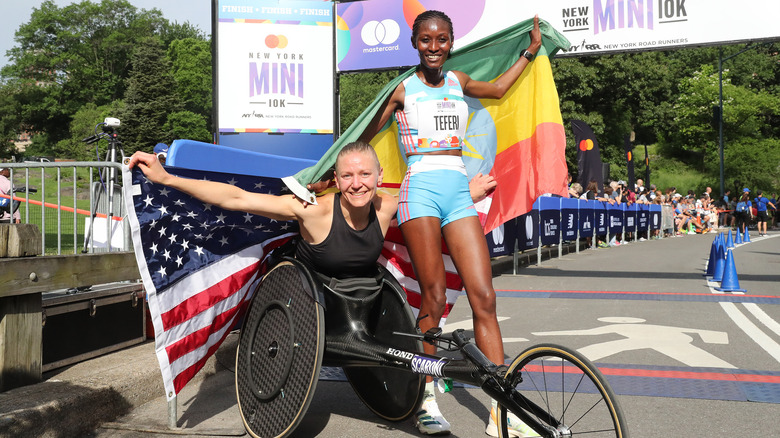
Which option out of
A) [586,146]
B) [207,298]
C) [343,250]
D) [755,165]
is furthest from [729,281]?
[755,165]

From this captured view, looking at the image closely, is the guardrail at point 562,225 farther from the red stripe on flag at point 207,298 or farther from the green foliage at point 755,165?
the green foliage at point 755,165

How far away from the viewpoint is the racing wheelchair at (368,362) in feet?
9.54

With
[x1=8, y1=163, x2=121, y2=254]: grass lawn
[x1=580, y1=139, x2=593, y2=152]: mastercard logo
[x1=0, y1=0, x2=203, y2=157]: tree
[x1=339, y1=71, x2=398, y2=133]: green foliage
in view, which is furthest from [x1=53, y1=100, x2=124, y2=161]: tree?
[x1=8, y1=163, x2=121, y2=254]: grass lawn

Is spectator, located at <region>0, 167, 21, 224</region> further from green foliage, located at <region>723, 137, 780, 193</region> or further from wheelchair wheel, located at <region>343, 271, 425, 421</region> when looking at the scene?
green foliage, located at <region>723, 137, 780, 193</region>

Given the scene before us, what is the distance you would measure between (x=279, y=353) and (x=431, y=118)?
1444mm

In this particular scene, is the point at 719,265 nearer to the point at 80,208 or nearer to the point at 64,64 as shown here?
the point at 80,208

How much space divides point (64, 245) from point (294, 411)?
3.78 meters

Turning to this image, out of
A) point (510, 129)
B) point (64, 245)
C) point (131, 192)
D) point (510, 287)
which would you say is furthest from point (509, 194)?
point (510, 287)

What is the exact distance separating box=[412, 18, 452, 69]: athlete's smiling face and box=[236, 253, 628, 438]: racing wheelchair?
3.81 feet

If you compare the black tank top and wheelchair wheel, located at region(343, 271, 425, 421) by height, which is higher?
the black tank top

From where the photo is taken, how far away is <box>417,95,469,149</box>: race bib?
398 centimetres

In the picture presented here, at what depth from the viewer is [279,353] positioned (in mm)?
3615

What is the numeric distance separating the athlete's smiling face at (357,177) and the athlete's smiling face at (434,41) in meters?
0.66

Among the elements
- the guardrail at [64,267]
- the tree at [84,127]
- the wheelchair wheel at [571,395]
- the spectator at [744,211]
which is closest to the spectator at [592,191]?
the guardrail at [64,267]
